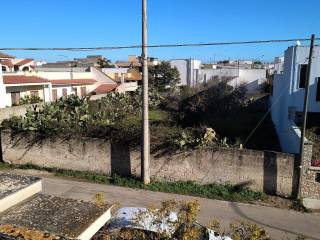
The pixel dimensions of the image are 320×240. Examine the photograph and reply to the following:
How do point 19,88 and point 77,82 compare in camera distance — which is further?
point 77,82

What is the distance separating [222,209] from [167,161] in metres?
3.07

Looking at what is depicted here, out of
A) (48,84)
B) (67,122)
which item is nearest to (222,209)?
(67,122)

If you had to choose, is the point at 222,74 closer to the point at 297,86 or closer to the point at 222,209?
the point at 297,86

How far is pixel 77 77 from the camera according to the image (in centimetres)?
4041

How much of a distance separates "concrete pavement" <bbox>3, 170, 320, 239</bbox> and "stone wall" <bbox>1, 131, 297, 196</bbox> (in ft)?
3.24

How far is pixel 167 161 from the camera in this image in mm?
14258

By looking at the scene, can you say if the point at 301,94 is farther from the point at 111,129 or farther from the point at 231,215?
the point at 111,129

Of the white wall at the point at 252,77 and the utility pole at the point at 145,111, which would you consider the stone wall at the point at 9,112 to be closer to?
the utility pole at the point at 145,111

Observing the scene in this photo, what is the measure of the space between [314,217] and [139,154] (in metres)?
6.93

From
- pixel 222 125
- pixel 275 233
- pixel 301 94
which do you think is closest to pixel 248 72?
pixel 222 125

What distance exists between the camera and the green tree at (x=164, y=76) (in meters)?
51.1

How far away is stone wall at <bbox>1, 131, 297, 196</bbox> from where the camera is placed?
13.0 metres

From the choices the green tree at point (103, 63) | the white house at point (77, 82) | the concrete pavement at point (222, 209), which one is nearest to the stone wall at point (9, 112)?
the concrete pavement at point (222, 209)

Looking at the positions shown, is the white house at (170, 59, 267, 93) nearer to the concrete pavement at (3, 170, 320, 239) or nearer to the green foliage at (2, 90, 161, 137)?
the green foliage at (2, 90, 161, 137)
